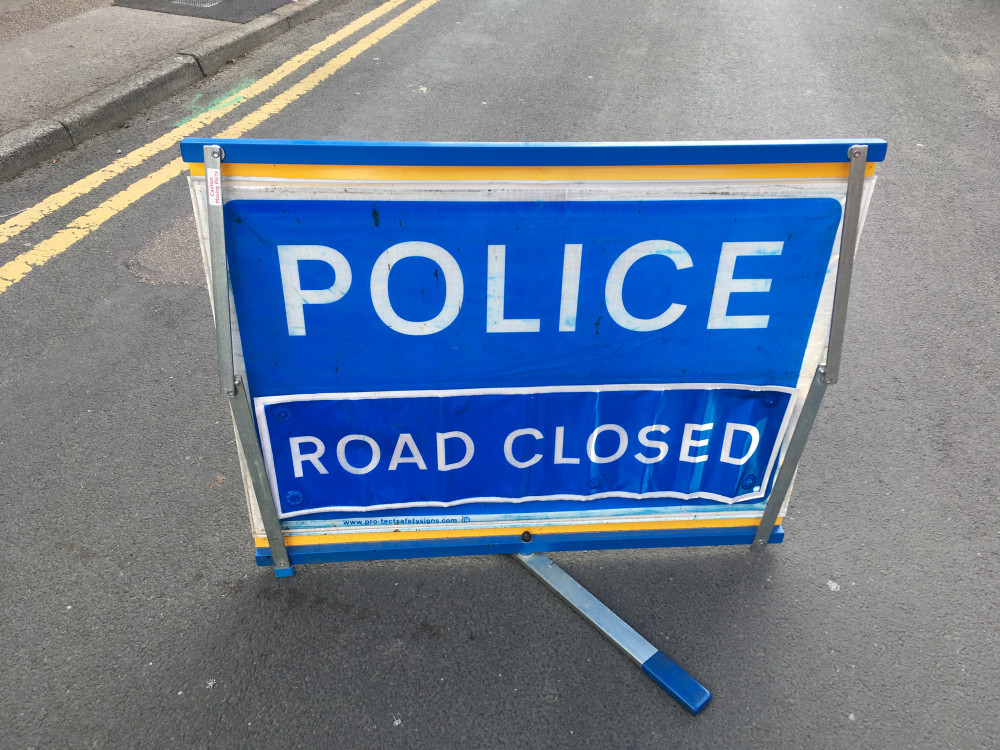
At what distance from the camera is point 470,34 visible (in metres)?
8.09

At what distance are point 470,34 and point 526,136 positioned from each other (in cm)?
268

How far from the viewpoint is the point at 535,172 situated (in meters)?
2.14

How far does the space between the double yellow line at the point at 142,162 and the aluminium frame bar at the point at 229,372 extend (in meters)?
2.56

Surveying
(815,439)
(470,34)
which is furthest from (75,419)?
(470,34)

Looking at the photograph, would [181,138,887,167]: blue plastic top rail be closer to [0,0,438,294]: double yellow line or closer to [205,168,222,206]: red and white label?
[205,168,222,206]: red and white label

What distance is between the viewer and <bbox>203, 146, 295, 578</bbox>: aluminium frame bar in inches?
81.3

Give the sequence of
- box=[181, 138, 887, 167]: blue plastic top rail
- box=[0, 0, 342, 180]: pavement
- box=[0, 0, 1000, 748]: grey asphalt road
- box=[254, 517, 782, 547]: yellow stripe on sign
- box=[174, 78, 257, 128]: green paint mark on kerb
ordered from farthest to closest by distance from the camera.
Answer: box=[174, 78, 257, 128]: green paint mark on kerb < box=[0, 0, 342, 180]: pavement < box=[254, 517, 782, 547]: yellow stripe on sign < box=[0, 0, 1000, 748]: grey asphalt road < box=[181, 138, 887, 167]: blue plastic top rail

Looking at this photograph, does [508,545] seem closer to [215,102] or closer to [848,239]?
[848,239]

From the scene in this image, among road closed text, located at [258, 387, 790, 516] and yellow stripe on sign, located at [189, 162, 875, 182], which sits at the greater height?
yellow stripe on sign, located at [189, 162, 875, 182]

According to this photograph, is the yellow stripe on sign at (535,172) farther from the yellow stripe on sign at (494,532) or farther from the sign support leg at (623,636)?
the sign support leg at (623,636)

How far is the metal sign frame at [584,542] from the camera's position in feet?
6.93

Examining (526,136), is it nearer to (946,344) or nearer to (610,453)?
(946,344)

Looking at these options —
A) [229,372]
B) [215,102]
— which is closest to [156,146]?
[215,102]

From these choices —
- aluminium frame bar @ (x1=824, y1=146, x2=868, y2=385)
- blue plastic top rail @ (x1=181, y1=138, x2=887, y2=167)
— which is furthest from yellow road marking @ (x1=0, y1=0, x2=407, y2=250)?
aluminium frame bar @ (x1=824, y1=146, x2=868, y2=385)
